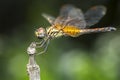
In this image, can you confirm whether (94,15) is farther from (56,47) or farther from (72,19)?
(56,47)

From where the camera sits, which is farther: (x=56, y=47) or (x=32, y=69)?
(x=56, y=47)

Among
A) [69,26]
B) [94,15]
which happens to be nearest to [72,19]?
[69,26]

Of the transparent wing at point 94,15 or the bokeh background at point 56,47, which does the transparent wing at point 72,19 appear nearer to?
the transparent wing at point 94,15

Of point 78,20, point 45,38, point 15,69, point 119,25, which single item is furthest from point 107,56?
point 45,38

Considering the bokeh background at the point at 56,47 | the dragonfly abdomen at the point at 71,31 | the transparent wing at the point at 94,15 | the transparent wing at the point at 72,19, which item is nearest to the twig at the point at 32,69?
the dragonfly abdomen at the point at 71,31

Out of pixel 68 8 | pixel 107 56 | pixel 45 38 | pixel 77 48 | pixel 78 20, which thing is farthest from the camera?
pixel 77 48

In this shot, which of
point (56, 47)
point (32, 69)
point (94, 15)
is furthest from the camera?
point (56, 47)

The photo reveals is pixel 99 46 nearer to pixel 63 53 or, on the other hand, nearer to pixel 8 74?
pixel 63 53

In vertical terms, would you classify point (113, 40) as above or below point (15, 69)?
above
